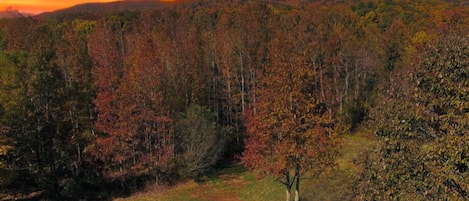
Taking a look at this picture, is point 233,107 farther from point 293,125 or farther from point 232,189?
point 293,125

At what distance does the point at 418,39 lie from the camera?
73.1 meters

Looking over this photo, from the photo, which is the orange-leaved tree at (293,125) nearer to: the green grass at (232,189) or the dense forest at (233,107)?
the dense forest at (233,107)

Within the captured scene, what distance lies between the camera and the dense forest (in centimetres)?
1146

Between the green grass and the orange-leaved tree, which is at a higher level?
the orange-leaved tree

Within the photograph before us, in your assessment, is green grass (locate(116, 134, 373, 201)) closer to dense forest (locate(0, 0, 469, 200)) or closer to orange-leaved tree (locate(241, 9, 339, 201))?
dense forest (locate(0, 0, 469, 200))

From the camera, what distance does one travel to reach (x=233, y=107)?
52.0m

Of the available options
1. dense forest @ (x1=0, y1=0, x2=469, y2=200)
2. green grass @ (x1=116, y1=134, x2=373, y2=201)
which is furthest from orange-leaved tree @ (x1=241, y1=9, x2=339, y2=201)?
green grass @ (x1=116, y1=134, x2=373, y2=201)

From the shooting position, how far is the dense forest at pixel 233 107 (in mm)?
11461

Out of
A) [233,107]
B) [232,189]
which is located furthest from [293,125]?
[233,107]

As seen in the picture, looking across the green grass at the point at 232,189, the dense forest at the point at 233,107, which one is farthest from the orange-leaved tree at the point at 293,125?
the green grass at the point at 232,189

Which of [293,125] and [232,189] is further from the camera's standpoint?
[232,189]

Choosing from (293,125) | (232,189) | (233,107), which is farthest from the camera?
(233,107)

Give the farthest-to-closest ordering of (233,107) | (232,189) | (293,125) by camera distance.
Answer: (233,107) → (232,189) → (293,125)

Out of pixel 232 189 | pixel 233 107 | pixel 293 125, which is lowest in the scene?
pixel 232 189
